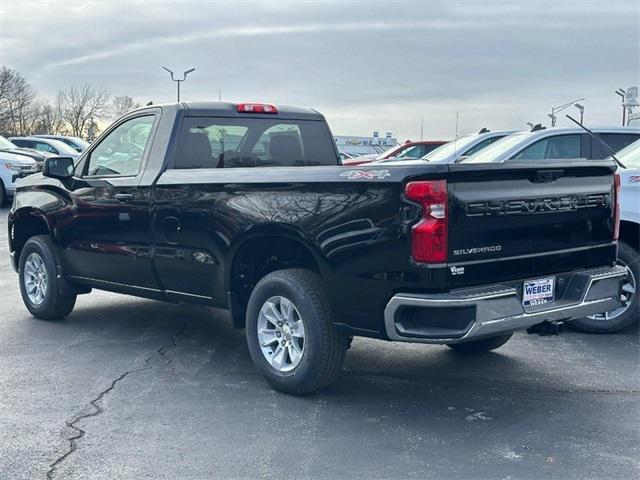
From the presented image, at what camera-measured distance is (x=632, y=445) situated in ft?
14.6

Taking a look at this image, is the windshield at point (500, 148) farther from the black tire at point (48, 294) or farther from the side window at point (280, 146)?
the black tire at point (48, 294)

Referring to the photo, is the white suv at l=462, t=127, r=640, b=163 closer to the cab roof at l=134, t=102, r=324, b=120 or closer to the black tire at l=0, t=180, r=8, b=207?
the cab roof at l=134, t=102, r=324, b=120

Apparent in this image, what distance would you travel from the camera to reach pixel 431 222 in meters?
4.42

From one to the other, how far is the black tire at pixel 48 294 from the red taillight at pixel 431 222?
13.8 feet

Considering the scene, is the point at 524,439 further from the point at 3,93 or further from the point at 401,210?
the point at 3,93

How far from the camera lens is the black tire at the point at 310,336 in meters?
4.99

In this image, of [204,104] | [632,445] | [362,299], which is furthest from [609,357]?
[204,104]

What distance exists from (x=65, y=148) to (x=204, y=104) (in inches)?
778

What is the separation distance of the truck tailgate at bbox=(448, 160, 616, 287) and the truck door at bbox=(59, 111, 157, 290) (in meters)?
2.74

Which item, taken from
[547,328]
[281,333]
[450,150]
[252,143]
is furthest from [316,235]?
[450,150]

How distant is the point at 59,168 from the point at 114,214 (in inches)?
38.3

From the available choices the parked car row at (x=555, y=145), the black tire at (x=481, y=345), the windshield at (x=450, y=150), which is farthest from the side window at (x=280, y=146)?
the windshield at (x=450, y=150)

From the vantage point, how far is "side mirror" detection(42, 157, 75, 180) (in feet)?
23.4

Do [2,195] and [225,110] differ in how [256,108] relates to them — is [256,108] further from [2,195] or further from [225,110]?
[2,195]
